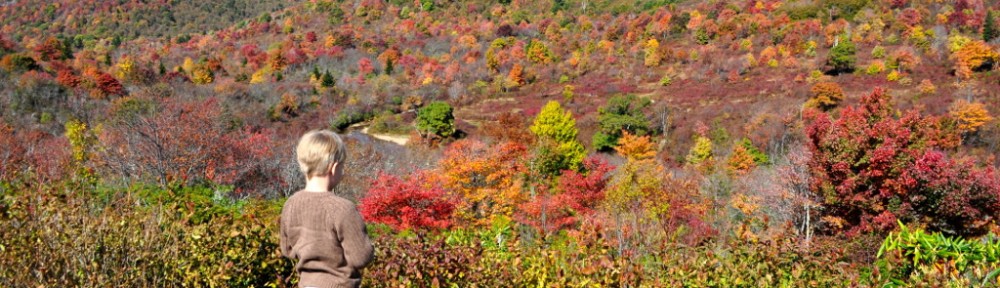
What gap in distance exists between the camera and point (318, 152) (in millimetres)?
1806

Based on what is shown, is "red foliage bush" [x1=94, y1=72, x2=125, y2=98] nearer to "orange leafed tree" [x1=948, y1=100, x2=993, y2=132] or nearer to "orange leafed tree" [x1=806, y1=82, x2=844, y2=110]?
"orange leafed tree" [x1=806, y1=82, x2=844, y2=110]

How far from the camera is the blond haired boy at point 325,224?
5.90 ft

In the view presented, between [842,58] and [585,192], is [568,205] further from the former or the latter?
[842,58]

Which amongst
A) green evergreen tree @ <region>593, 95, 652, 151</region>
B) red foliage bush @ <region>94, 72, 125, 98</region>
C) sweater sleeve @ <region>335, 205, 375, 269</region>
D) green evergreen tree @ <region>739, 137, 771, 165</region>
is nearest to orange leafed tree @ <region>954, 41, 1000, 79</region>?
green evergreen tree @ <region>739, 137, 771, 165</region>

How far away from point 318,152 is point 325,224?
0.76 feet

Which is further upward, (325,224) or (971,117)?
(325,224)

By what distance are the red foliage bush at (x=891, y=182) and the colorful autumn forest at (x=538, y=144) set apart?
0.14 ft

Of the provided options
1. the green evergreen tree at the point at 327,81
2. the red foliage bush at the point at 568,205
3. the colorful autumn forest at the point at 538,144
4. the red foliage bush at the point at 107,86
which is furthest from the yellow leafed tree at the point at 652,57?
the red foliage bush at the point at 107,86

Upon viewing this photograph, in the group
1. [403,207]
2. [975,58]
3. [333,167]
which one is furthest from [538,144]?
[975,58]

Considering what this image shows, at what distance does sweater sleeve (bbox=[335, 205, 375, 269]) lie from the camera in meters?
1.79

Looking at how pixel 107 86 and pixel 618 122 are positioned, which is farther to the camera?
pixel 107 86

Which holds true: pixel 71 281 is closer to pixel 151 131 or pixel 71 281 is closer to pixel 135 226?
pixel 135 226

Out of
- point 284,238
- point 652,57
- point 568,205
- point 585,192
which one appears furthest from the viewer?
Result: point 652,57

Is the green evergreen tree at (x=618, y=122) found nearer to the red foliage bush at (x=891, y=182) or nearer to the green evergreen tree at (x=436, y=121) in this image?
the green evergreen tree at (x=436, y=121)
